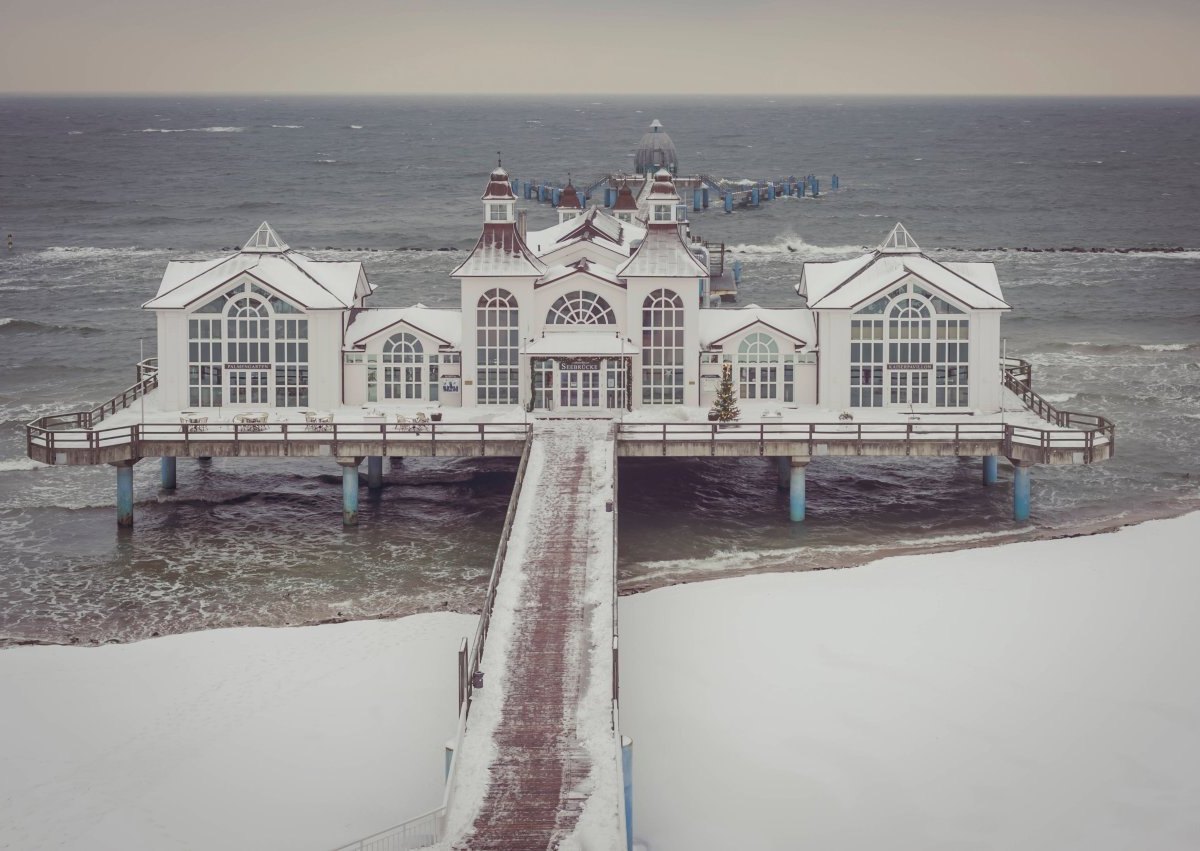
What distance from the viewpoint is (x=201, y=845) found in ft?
84.3

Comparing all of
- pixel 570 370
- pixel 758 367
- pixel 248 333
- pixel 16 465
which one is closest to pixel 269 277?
pixel 248 333

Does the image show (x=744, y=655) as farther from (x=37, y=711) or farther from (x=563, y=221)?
(x=563, y=221)

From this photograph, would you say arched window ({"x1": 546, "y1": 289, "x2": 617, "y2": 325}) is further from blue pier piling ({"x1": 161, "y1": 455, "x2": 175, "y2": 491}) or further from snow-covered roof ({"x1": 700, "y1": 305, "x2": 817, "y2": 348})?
blue pier piling ({"x1": 161, "y1": 455, "x2": 175, "y2": 491})

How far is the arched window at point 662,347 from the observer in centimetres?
4778

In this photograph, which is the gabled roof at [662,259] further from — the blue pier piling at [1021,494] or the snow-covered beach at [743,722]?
the snow-covered beach at [743,722]

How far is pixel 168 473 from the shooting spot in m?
48.5

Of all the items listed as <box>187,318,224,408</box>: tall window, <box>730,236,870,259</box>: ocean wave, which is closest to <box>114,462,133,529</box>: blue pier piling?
<box>187,318,224,408</box>: tall window

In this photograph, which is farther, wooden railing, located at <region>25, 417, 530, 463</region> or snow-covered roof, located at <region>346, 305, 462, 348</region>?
snow-covered roof, located at <region>346, 305, 462, 348</region>

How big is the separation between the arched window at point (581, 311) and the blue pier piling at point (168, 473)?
1163 centimetres

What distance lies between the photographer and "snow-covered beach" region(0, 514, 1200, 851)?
2650 cm

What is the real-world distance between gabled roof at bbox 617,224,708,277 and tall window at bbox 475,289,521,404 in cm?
360

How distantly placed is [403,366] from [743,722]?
829 inches

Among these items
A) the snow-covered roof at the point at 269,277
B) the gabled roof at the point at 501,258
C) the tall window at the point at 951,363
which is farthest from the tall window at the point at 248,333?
the tall window at the point at 951,363

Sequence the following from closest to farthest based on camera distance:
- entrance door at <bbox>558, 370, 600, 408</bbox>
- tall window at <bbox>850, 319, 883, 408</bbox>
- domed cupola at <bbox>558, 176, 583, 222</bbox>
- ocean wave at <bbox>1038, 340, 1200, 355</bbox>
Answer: entrance door at <bbox>558, 370, 600, 408</bbox> < tall window at <bbox>850, 319, 883, 408</bbox> < domed cupola at <bbox>558, 176, 583, 222</bbox> < ocean wave at <bbox>1038, 340, 1200, 355</bbox>
